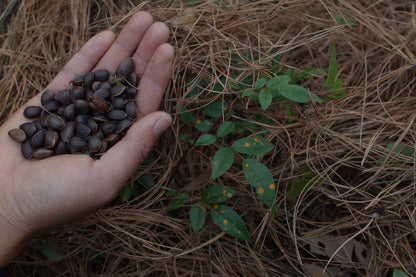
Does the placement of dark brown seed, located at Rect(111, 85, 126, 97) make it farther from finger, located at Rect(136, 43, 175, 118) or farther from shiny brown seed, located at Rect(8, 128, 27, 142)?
shiny brown seed, located at Rect(8, 128, 27, 142)

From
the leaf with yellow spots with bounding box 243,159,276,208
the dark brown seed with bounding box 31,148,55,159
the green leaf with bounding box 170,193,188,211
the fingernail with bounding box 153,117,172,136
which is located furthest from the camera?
the green leaf with bounding box 170,193,188,211

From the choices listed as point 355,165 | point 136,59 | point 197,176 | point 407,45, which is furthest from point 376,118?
point 136,59

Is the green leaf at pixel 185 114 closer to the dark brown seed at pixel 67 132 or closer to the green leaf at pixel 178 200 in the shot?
the green leaf at pixel 178 200

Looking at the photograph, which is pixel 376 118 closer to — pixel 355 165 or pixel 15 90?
pixel 355 165

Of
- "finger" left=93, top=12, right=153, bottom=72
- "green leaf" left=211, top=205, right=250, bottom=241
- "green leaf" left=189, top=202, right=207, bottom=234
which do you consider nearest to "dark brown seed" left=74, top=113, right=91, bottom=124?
"finger" left=93, top=12, right=153, bottom=72

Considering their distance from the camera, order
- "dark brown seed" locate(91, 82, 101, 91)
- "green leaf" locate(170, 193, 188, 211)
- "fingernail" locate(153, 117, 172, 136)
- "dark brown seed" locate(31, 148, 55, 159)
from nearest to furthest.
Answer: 1. "fingernail" locate(153, 117, 172, 136)
2. "dark brown seed" locate(31, 148, 55, 159)
3. "green leaf" locate(170, 193, 188, 211)
4. "dark brown seed" locate(91, 82, 101, 91)

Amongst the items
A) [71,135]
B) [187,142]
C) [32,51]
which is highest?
[32,51]

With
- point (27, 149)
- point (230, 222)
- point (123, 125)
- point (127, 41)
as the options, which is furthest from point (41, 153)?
point (230, 222)

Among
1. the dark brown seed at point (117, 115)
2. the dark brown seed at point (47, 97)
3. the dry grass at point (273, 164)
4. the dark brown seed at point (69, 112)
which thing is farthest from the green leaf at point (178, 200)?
the dark brown seed at point (47, 97)
